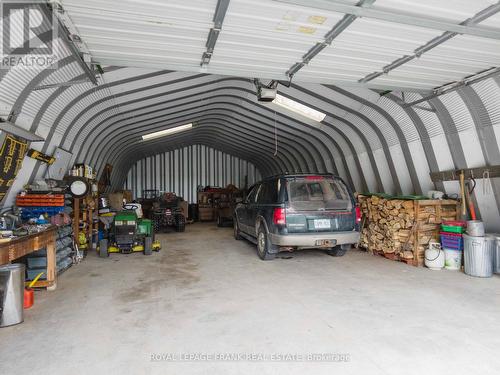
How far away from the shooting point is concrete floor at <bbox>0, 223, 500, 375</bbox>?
109 inches

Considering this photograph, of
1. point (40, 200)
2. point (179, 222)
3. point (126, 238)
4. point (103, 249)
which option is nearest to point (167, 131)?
point (179, 222)

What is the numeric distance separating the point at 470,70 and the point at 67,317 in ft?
20.5

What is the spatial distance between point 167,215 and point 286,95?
6368 millimetres

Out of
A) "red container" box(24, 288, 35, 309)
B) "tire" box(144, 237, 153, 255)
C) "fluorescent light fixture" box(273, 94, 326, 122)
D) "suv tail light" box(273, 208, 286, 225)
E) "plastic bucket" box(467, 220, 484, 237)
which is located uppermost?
→ "fluorescent light fixture" box(273, 94, 326, 122)

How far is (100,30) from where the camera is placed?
12.1 ft

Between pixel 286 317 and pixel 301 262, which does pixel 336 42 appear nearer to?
pixel 286 317

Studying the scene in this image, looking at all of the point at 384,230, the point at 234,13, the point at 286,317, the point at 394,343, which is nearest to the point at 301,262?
the point at 384,230

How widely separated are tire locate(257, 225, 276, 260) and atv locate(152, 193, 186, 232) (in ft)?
18.3

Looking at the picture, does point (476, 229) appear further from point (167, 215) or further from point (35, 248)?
point (167, 215)

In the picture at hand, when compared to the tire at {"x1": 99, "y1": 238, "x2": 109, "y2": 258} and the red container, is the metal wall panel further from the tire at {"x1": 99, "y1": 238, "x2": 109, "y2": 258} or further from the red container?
the red container

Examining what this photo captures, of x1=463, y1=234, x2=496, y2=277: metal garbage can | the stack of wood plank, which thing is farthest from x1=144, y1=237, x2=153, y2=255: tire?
x1=463, y1=234, x2=496, y2=277: metal garbage can

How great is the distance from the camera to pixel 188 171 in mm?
17859

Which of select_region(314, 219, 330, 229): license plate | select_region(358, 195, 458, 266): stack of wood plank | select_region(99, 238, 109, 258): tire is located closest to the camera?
select_region(314, 219, 330, 229): license plate

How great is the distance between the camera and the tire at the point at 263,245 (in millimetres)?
6768
